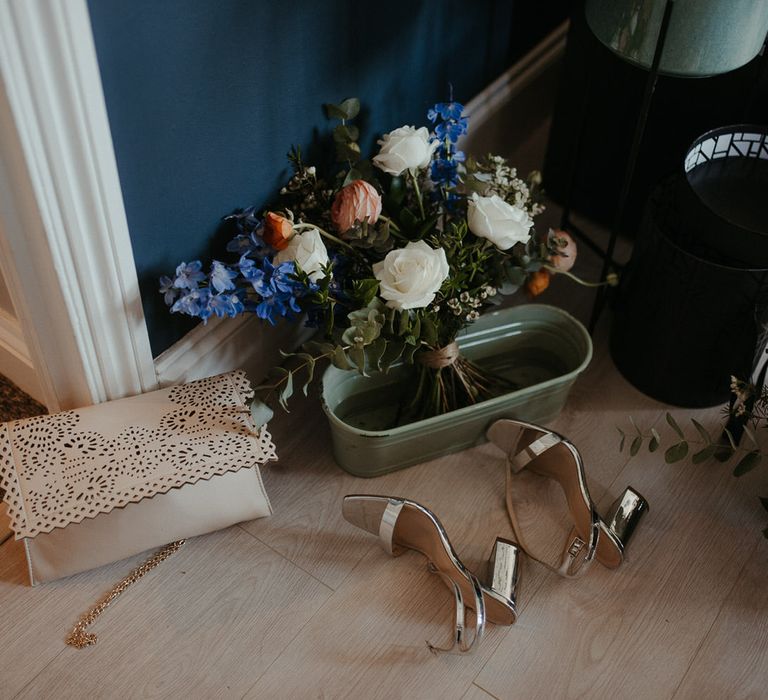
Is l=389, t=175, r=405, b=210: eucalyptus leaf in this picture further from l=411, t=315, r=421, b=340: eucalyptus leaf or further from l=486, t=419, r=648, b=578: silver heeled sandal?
l=486, t=419, r=648, b=578: silver heeled sandal

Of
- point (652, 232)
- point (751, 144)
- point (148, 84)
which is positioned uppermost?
point (148, 84)

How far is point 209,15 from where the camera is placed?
1081 mm

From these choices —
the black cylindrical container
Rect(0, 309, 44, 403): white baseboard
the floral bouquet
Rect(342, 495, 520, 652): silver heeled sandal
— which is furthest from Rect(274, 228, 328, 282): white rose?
the black cylindrical container

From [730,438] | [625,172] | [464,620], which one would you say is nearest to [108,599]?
[464,620]

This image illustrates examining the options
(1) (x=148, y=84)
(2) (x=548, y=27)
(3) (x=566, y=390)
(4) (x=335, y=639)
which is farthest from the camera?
(2) (x=548, y=27)

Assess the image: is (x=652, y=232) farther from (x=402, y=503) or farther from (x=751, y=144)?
(x=402, y=503)

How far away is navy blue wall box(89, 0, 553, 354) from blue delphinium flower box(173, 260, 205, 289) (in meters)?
0.05

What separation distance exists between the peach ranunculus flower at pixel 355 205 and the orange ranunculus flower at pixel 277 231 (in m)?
0.08

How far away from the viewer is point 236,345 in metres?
1.43

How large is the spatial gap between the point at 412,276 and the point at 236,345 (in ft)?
1.28

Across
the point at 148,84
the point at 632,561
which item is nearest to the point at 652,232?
the point at 632,561

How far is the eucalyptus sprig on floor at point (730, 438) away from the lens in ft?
4.29

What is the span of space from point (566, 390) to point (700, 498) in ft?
0.90

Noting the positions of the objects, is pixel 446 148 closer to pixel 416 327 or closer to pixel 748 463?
pixel 416 327
